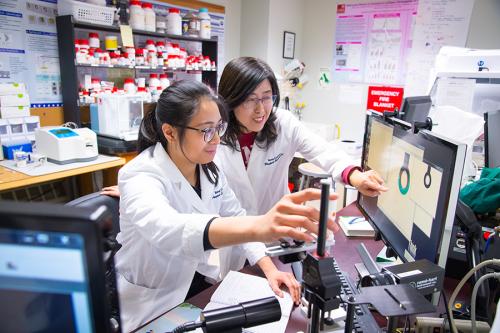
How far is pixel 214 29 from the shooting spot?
3.71 metres

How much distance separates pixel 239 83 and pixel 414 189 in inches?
33.4

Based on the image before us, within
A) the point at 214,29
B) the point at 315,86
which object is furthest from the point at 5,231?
the point at 315,86

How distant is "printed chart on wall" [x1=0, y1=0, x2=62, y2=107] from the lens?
242 cm

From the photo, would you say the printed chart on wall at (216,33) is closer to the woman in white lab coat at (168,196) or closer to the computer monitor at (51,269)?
the woman in white lab coat at (168,196)

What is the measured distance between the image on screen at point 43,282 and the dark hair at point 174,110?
0.78 meters

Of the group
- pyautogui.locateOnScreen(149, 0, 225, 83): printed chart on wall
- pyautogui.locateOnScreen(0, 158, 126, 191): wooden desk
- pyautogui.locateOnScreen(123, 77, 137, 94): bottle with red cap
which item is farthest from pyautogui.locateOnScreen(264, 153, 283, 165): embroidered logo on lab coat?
pyautogui.locateOnScreen(149, 0, 225, 83): printed chart on wall

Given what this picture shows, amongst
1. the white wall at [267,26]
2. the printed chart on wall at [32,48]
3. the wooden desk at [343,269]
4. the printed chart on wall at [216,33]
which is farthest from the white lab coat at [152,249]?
the white wall at [267,26]

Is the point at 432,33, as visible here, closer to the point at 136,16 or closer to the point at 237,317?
the point at 136,16

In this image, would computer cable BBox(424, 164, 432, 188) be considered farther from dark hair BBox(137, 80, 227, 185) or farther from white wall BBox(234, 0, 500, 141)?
white wall BBox(234, 0, 500, 141)

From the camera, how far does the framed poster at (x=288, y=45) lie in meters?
3.98

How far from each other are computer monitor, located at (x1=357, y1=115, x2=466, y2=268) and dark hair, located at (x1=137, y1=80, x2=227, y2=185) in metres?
0.57

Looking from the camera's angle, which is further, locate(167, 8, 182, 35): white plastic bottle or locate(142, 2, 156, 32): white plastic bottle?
locate(167, 8, 182, 35): white plastic bottle

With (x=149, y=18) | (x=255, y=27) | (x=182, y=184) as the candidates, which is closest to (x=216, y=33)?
(x=255, y=27)

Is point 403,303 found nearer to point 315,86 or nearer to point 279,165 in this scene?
point 279,165
